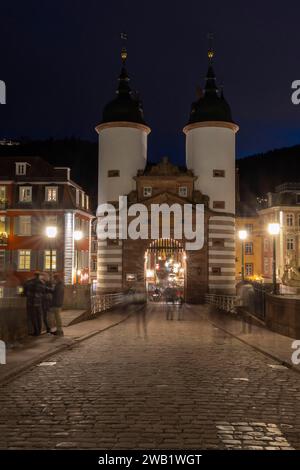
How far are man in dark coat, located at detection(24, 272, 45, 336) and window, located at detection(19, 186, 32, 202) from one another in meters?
32.5

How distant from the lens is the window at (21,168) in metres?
49.7

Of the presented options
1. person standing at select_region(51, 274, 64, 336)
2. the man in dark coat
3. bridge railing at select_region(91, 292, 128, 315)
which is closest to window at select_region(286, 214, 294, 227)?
bridge railing at select_region(91, 292, 128, 315)

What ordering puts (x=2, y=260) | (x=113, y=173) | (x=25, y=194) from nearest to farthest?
(x=113, y=173)
(x=2, y=260)
(x=25, y=194)

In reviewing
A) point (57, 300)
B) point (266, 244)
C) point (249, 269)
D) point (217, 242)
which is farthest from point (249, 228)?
point (57, 300)

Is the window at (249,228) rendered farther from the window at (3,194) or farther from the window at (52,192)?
the window at (3,194)

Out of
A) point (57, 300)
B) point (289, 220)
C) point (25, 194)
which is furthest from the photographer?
point (289, 220)

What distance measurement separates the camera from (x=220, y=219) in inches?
1759

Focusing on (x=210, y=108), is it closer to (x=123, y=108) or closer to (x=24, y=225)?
(x=123, y=108)

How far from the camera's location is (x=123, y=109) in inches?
1800

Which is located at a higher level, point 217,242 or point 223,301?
point 217,242

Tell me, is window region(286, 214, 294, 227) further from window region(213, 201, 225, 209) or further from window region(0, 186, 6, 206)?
window region(0, 186, 6, 206)

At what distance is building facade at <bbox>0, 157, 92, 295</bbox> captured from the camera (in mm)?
48438

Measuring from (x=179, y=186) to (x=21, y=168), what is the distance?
45.5 ft

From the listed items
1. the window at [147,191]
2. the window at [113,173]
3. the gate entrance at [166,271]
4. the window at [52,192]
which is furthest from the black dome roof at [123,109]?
the gate entrance at [166,271]
